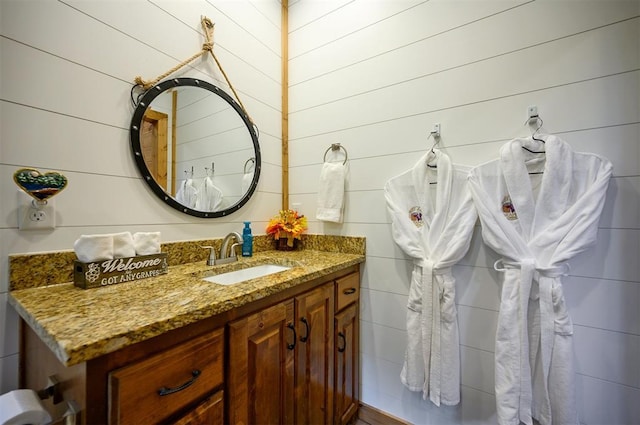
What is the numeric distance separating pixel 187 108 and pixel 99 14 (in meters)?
0.42

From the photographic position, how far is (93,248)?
0.84 m

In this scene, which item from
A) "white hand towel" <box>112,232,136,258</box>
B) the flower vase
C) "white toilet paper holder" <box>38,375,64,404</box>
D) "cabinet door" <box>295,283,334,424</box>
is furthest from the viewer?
the flower vase

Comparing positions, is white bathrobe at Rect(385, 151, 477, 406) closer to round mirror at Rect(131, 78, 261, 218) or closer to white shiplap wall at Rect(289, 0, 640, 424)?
white shiplap wall at Rect(289, 0, 640, 424)

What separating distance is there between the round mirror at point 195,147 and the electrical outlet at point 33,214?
13.0 inches

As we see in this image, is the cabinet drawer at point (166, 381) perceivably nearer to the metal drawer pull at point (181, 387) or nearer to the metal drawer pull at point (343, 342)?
the metal drawer pull at point (181, 387)

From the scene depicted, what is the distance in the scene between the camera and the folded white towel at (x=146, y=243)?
97cm

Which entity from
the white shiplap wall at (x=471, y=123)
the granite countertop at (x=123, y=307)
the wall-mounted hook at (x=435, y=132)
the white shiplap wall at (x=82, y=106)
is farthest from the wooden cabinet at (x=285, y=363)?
the wall-mounted hook at (x=435, y=132)

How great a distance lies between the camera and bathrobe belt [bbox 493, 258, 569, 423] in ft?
3.25

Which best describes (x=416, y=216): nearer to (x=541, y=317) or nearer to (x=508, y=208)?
(x=508, y=208)

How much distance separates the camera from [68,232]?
0.90 meters

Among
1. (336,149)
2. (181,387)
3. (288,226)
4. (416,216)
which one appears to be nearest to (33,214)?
(181,387)

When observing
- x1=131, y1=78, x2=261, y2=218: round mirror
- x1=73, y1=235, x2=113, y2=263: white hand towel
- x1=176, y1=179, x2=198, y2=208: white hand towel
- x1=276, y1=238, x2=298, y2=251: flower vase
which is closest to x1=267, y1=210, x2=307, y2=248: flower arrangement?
x1=276, y1=238, x2=298, y2=251: flower vase

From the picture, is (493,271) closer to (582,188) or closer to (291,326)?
(582,188)

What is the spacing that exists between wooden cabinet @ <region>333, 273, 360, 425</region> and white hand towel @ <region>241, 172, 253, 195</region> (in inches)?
A: 31.0
